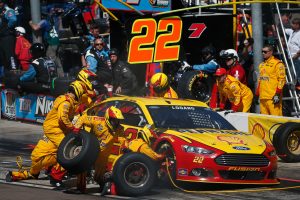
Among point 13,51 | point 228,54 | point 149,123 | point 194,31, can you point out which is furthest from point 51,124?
point 13,51

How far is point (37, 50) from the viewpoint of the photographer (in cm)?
2103

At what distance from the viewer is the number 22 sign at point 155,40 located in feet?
63.5

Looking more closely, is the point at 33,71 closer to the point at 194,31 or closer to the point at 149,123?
the point at 194,31

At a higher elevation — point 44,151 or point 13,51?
point 13,51

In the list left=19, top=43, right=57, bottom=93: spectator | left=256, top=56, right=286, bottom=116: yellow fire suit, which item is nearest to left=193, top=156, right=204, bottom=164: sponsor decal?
left=256, top=56, right=286, bottom=116: yellow fire suit

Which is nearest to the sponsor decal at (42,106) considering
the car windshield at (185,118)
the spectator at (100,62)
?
the spectator at (100,62)

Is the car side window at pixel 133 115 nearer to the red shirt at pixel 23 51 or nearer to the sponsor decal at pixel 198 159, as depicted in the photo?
the sponsor decal at pixel 198 159

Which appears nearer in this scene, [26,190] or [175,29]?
[26,190]

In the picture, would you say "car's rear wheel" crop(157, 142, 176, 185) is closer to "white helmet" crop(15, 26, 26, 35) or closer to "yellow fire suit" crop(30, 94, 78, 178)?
"yellow fire suit" crop(30, 94, 78, 178)

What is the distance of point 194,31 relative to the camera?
20.2 metres

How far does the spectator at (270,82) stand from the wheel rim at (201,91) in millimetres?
1542

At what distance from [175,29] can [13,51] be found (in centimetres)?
544

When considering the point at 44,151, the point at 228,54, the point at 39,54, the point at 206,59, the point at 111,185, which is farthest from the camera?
the point at 39,54

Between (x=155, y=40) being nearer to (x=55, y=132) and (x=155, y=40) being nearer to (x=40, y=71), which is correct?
(x=40, y=71)
